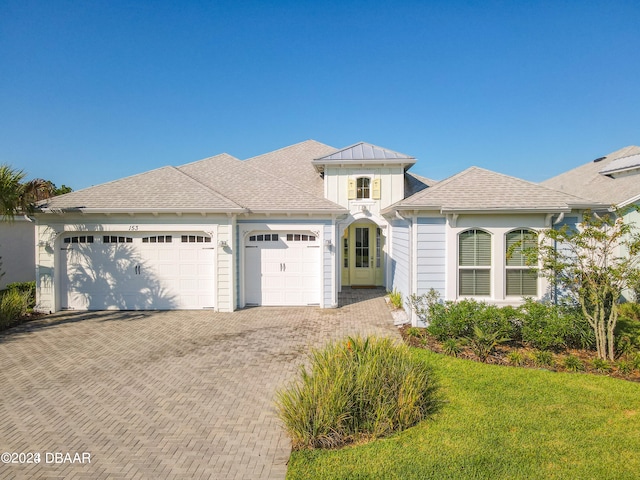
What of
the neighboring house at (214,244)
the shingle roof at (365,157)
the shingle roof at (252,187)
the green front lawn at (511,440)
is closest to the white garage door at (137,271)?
the neighboring house at (214,244)

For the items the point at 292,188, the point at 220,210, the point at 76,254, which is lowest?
the point at 76,254

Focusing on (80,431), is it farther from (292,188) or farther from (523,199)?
(523,199)

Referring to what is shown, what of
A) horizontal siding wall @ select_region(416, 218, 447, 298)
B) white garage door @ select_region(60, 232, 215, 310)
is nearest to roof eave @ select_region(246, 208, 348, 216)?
white garage door @ select_region(60, 232, 215, 310)

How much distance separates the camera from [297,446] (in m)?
4.76

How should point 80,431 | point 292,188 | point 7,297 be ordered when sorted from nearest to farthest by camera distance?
point 80,431, point 7,297, point 292,188

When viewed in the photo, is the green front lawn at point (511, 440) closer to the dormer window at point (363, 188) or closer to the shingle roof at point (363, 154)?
the dormer window at point (363, 188)

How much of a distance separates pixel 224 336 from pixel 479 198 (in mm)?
7724

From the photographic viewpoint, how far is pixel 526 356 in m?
7.86

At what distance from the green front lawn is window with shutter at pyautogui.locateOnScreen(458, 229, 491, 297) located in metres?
3.77

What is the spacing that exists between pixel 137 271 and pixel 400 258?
8914 mm

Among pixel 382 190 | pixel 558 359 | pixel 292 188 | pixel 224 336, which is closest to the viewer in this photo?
pixel 558 359

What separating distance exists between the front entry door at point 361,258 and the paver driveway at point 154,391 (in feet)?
18.7

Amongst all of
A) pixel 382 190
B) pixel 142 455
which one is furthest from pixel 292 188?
pixel 142 455

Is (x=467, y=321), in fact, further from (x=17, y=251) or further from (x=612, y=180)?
(x=17, y=251)
